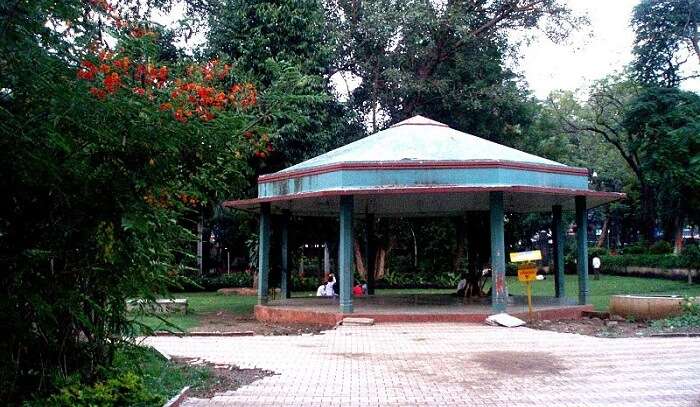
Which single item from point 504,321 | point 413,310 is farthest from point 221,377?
point 413,310

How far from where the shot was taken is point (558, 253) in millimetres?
18953

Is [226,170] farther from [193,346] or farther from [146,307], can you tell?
[193,346]

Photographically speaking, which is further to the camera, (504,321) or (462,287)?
(462,287)

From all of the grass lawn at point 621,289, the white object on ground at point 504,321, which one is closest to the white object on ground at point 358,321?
the white object on ground at point 504,321

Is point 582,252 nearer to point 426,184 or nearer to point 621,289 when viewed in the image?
point 426,184

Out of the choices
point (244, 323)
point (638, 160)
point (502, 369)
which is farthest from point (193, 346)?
point (638, 160)

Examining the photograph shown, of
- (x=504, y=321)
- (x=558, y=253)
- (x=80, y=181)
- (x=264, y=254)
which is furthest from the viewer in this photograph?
(x=558, y=253)

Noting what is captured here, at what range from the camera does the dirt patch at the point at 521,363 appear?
9117 millimetres

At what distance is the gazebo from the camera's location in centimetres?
1486

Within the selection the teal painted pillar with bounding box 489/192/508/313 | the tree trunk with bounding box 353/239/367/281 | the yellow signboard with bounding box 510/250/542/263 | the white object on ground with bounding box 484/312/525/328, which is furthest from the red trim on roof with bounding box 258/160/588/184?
the tree trunk with bounding box 353/239/367/281

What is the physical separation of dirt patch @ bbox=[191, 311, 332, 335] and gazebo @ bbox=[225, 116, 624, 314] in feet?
3.02

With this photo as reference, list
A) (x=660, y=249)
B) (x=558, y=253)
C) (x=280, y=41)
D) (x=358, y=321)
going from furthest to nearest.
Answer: (x=660, y=249)
(x=280, y=41)
(x=558, y=253)
(x=358, y=321)

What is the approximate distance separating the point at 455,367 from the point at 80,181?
245 inches

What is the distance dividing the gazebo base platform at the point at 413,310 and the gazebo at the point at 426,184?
18.6 inches
